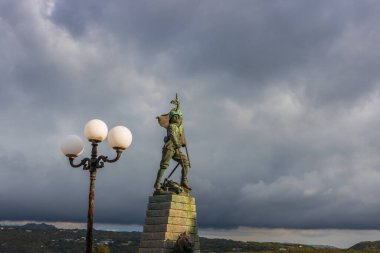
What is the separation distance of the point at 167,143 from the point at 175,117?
1244 mm

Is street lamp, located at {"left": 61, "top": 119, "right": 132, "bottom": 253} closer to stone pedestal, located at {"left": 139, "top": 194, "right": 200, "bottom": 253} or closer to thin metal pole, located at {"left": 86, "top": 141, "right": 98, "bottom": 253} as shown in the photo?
thin metal pole, located at {"left": 86, "top": 141, "right": 98, "bottom": 253}

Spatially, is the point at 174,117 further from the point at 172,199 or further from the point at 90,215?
the point at 90,215

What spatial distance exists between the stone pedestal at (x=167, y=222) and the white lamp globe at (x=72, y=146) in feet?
21.7

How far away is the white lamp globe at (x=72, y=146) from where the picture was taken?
1512 cm

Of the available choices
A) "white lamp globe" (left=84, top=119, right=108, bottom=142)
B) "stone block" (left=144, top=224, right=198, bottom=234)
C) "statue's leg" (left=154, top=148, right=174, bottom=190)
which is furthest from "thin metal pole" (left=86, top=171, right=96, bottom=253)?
"statue's leg" (left=154, top=148, right=174, bottom=190)

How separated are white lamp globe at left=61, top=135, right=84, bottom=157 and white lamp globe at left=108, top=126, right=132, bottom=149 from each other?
0.89 m

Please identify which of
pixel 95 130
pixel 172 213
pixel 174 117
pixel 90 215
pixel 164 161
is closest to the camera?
pixel 90 215

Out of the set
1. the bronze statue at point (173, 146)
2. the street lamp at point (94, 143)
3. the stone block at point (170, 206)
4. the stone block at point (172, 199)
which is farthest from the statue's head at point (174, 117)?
the street lamp at point (94, 143)

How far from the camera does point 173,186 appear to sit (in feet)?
71.9

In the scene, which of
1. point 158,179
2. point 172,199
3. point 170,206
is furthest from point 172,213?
point 158,179

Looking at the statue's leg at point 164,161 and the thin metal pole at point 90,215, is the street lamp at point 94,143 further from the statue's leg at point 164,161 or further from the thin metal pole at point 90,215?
the statue's leg at point 164,161

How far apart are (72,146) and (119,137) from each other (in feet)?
4.59

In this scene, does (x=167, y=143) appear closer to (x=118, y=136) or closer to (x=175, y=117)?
(x=175, y=117)

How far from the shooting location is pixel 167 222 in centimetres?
2056
